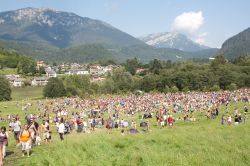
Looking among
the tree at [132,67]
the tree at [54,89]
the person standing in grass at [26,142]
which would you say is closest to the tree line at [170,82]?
the tree at [54,89]

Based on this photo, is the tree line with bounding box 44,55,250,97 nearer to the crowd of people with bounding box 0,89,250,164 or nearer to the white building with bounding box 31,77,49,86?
the white building with bounding box 31,77,49,86

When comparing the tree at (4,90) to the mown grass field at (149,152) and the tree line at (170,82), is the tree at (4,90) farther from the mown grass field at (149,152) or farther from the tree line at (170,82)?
the mown grass field at (149,152)

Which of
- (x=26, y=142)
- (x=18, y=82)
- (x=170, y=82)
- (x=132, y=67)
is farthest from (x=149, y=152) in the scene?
(x=132, y=67)

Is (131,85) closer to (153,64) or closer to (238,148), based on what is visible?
(153,64)

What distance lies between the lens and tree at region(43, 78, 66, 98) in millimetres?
92625

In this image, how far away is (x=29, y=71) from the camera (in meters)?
159

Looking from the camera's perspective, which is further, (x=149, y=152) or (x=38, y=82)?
(x=38, y=82)

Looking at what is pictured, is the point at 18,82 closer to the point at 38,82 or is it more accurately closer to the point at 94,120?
the point at 38,82

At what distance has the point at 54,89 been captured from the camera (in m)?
93.1

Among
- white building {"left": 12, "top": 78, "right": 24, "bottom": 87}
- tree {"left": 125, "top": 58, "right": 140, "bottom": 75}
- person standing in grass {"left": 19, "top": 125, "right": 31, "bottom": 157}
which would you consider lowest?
person standing in grass {"left": 19, "top": 125, "right": 31, "bottom": 157}

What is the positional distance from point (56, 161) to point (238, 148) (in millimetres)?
6003

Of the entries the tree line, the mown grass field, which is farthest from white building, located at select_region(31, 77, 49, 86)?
the mown grass field

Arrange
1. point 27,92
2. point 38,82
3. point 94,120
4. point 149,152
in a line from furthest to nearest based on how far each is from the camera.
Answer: point 38,82 < point 27,92 < point 94,120 < point 149,152

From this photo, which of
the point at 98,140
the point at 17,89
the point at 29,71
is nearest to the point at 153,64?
the point at 17,89
